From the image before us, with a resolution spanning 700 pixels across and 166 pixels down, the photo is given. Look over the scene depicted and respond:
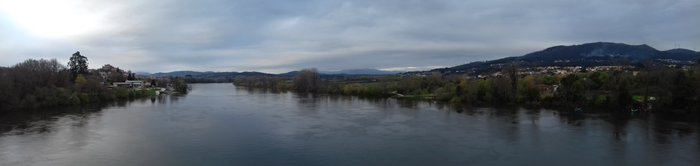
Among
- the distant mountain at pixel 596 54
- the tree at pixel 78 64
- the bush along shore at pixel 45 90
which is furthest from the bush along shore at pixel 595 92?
the distant mountain at pixel 596 54

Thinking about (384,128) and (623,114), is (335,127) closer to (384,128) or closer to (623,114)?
(384,128)

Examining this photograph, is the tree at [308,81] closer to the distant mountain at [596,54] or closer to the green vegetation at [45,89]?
the green vegetation at [45,89]

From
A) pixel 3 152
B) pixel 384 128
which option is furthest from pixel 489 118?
pixel 3 152

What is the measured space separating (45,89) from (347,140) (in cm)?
2395

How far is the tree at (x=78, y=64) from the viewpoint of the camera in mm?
54097

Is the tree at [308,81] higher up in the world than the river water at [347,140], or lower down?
higher up

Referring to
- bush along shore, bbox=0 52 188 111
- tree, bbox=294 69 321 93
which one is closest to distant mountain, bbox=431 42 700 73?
tree, bbox=294 69 321 93

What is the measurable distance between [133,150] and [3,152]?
137 inches

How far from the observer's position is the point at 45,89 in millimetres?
32219

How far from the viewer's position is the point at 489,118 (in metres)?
24.8

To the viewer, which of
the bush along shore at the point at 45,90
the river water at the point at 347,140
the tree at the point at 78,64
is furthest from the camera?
the tree at the point at 78,64

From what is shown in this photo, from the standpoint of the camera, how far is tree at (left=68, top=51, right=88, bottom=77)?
54097 millimetres

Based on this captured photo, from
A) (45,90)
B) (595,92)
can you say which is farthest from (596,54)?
(45,90)

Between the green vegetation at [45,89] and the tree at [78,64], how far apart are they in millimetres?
8949
